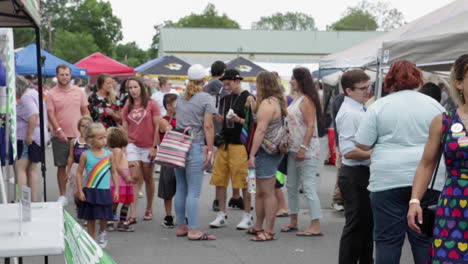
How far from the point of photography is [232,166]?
27.6 feet

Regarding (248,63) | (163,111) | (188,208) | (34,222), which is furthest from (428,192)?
(248,63)

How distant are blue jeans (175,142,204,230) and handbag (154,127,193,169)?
0.11m

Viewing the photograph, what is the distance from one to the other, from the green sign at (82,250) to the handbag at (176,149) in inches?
150

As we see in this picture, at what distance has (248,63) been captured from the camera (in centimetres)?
2242

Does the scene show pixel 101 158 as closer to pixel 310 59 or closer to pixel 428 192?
pixel 428 192

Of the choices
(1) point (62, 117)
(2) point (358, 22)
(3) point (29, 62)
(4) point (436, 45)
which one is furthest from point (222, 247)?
(2) point (358, 22)

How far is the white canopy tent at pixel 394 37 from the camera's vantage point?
27.6 feet

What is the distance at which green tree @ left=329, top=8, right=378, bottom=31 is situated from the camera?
5202 inches

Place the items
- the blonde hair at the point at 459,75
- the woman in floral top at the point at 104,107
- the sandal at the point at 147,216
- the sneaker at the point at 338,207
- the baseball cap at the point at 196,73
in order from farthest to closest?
the woman in floral top at the point at 104,107
the sneaker at the point at 338,207
the sandal at the point at 147,216
the baseball cap at the point at 196,73
the blonde hair at the point at 459,75

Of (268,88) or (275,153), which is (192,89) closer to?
(268,88)

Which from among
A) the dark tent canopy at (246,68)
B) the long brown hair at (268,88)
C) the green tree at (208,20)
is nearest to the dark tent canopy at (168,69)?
the dark tent canopy at (246,68)

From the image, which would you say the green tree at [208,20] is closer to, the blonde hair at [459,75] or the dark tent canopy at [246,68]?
the dark tent canopy at [246,68]

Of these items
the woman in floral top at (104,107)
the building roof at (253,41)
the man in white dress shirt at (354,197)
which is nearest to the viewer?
the man in white dress shirt at (354,197)

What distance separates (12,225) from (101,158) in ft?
11.8
